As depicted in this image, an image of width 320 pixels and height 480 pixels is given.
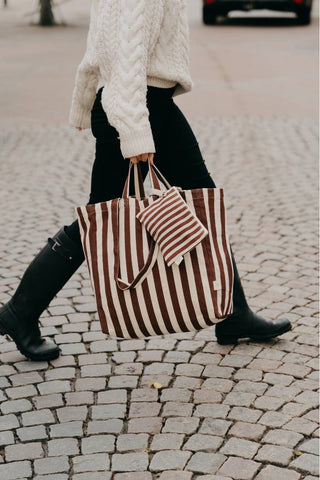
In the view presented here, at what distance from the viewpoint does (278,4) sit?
18000 millimetres

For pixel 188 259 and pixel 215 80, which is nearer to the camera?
pixel 188 259

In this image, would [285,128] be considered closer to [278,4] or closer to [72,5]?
[278,4]

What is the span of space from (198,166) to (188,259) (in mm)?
580

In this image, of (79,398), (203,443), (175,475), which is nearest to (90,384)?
(79,398)

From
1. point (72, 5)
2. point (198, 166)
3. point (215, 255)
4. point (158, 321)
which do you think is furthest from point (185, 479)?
point (72, 5)

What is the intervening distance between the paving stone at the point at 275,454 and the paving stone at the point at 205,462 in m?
0.13

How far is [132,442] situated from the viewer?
9.74ft

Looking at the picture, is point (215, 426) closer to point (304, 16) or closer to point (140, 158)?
point (140, 158)

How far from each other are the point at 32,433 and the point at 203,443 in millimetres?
621

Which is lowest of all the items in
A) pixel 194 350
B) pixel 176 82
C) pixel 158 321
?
pixel 194 350

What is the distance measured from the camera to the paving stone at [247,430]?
2992mm

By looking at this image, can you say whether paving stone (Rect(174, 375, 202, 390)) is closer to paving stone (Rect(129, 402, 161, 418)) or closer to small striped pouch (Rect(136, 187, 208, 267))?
paving stone (Rect(129, 402, 161, 418))

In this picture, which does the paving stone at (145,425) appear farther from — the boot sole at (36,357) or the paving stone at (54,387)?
the boot sole at (36,357)

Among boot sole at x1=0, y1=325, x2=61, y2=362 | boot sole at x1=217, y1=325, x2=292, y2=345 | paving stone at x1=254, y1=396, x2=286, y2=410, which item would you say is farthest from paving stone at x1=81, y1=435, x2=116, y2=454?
boot sole at x1=217, y1=325, x2=292, y2=345
